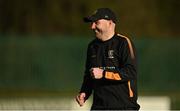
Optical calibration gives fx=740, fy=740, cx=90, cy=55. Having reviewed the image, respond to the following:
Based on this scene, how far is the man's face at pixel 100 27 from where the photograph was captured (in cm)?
682

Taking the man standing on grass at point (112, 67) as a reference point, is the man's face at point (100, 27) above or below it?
above

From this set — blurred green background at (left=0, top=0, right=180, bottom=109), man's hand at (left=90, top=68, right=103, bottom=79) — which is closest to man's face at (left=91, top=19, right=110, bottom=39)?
man's hand at (left=90, top=68, right=103, bottom=79)

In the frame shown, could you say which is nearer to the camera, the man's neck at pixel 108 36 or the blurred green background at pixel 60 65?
the man's neck at pixel 108 36

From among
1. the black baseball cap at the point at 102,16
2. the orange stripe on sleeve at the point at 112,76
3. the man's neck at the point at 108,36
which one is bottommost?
the orange stripe on sleeve at the point at 112,76

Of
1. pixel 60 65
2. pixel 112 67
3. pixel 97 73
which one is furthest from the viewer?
pixel 60 65

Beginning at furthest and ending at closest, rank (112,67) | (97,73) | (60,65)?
1. (60,65)
2. (112,67)
3. (97,73)

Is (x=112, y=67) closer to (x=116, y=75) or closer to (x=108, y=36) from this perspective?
(x=116, y=75)

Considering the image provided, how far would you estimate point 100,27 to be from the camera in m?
6.83

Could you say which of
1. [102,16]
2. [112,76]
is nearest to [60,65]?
[102,16]

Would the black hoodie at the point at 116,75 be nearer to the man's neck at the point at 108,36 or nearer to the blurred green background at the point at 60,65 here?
the man's neck at the point at 108,36

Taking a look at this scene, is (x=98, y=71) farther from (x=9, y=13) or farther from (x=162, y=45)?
(x=9, y=13)

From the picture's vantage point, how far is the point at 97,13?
691cm

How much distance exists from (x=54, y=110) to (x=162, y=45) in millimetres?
10827

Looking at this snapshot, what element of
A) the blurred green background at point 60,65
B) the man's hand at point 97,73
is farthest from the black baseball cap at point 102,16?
the blurred green background at point 60,65
